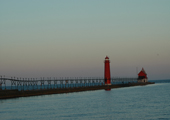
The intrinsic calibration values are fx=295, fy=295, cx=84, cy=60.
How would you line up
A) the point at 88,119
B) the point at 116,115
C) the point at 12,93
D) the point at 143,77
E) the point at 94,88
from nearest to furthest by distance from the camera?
1. the point at 88,119
2. the point at 116,115
3. the point at 12,93
4. the point at 94,88
5. the point at 143,77

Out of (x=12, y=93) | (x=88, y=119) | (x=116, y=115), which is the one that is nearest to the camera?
(x=88, y=119)

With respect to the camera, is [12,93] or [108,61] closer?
[12,93]

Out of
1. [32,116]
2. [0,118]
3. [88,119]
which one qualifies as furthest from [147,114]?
[0,118]

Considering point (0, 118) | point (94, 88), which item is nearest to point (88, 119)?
point (0, 118)

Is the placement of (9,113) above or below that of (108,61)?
below

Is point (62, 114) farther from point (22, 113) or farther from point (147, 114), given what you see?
point (147, 114)

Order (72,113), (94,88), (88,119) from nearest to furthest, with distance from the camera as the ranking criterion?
(88,119) < (72,113) < (94,88)

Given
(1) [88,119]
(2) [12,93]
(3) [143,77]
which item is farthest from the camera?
(3) [143,77]

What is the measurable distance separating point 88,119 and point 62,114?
6776mm

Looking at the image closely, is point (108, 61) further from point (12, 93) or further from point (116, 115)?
point (116, 115)

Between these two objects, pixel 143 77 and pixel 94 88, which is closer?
pixel 94 88

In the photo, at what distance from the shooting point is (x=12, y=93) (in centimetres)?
7681

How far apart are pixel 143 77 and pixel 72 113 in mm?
147447

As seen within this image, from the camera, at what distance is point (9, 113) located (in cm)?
4856
